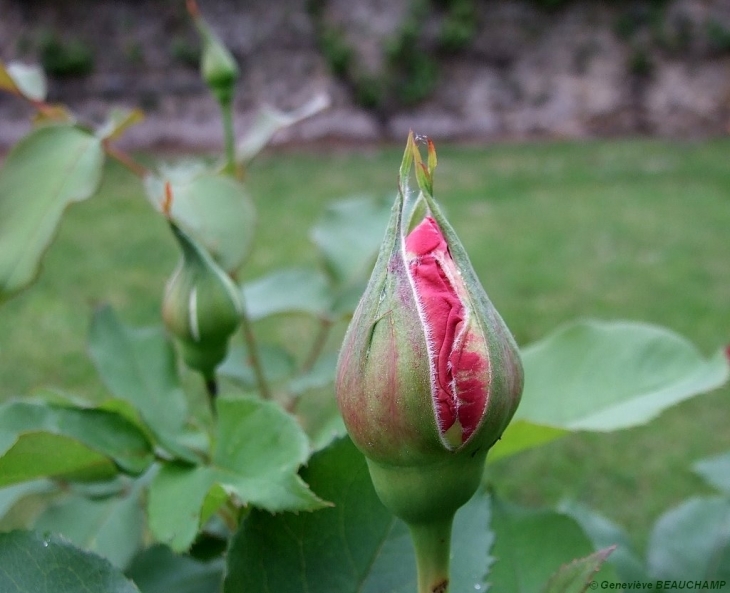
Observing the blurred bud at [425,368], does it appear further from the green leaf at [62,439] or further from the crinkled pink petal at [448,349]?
the green leaf at [62,439]

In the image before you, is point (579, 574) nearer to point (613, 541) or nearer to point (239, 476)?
point (239, 476)

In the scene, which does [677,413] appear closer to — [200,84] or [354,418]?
[354,418]

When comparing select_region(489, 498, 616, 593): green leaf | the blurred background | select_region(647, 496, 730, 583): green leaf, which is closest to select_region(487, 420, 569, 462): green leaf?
select_region(489, 498, 616, 593): green leaf

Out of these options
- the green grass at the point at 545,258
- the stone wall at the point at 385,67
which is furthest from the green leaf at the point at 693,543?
the stone wall at the point at 385,67

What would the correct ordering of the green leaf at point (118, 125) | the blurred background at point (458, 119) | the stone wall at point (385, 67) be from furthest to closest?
1. the stone wall at point (385, 67)
2. the blurred background at point (458, 119)
3. the green leaf at point (118, 125)

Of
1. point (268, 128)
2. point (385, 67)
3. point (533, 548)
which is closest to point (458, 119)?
point (385, 67)

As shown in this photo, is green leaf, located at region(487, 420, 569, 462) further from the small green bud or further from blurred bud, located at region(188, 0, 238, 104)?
blurred bud, located at region(188, 0, 238, 104)
